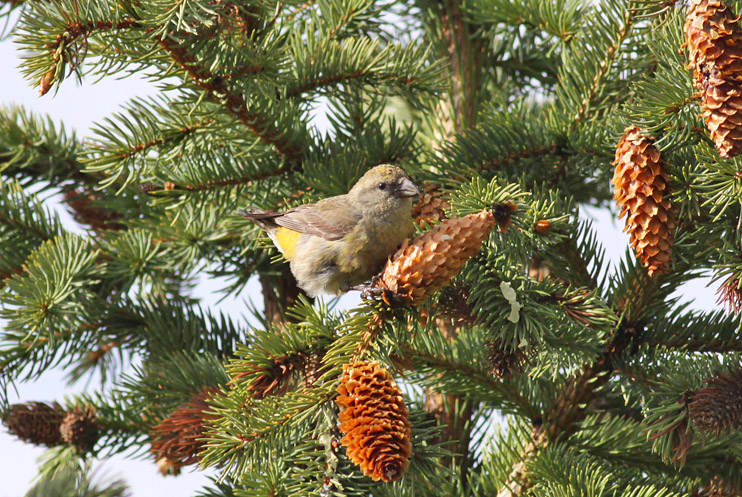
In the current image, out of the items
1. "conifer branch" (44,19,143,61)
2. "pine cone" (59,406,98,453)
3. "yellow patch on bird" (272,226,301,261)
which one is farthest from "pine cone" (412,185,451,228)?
"pine cone" (59,406,98,453)

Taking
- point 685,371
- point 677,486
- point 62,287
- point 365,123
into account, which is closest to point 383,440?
point 685,371

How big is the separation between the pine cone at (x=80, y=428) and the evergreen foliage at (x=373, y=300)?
1.0 inches

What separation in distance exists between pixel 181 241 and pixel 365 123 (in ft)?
3.01

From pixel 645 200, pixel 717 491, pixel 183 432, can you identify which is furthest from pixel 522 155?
pixel 183 432

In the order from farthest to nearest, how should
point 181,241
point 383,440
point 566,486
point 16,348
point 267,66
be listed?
point 181,241 → point 16,348 → point 267,66 → point 566,486 → point 383,440

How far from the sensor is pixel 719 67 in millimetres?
1851

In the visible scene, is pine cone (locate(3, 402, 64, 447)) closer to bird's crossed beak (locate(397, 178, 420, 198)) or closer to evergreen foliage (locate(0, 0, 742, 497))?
evergreen foliage (locate(0, 0, 742, 497))

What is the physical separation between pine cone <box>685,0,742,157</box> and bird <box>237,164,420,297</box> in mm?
1204

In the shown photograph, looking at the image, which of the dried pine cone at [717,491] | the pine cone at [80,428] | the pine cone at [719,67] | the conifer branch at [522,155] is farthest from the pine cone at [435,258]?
the pine cone at [80,428]

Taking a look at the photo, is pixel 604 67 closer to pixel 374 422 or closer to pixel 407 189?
pixel 407 189

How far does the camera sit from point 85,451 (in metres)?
2.97

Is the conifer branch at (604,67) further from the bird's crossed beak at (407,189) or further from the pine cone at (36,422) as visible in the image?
the pine cone at (36,422)

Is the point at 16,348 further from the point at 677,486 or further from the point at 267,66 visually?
the point at 677,486

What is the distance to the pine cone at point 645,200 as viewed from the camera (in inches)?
83.3
